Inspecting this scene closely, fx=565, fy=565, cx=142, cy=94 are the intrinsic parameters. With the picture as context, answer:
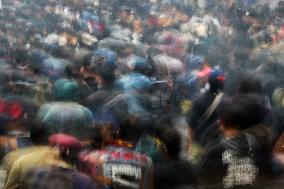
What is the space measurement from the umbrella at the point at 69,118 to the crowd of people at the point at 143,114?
0.5 inches

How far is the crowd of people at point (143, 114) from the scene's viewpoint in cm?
427

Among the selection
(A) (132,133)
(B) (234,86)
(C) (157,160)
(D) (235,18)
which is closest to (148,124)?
(A) (132,133)

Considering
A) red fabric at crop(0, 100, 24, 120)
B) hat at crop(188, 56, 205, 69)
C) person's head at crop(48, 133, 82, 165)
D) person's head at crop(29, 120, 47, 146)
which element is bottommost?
hat at crop(188, 56, 205, 69)

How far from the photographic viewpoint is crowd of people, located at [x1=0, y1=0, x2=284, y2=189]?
427 centimetres

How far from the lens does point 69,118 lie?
565cm

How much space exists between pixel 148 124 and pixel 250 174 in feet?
3.74

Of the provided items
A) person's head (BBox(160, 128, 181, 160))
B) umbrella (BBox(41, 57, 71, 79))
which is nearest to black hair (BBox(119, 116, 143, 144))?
person's head (BBox(160, 128, 181, 160))

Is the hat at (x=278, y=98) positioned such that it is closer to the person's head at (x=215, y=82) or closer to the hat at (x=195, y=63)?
the person's head at (x=215, y=82)

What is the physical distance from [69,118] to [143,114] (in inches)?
32.9

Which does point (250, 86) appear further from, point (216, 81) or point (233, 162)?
point (233, 162)

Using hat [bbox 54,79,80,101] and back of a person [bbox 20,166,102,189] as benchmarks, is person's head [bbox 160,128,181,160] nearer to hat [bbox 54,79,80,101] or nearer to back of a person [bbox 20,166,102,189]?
back of a person [bbox 20,166,102,189]

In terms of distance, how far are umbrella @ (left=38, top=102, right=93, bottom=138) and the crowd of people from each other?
0.01m

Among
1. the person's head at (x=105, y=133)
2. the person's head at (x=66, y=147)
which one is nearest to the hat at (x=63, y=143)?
the person's head at (x=66, y=147)

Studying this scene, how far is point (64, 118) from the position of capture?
222 inches
